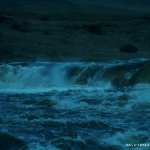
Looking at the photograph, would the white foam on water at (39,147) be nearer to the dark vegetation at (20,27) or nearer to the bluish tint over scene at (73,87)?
the bluish tint over scene at (73,87)

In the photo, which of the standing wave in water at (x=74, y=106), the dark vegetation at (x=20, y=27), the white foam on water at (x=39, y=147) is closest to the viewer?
A: the white foam on water at (x=39, y=147)

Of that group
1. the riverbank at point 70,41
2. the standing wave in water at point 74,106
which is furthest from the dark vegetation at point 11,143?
the riverbank at point 70,41

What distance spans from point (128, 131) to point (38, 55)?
585 inches

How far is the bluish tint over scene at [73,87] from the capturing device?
545 inches

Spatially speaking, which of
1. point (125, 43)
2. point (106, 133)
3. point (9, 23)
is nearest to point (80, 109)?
point (106, 133)

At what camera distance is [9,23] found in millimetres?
39062

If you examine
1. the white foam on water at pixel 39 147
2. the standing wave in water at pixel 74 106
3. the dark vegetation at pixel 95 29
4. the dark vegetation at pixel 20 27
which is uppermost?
the white foam on water at pixel 39 147

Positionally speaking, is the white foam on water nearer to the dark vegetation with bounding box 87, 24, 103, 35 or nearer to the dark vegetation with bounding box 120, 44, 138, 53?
the dark vegetation with bounding box 120, 44, 138, 53

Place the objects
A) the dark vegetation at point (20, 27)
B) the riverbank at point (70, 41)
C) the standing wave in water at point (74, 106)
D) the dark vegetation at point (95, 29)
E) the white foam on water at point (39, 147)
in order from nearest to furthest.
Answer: the white foam on water at point (39, 147) → the standing wave in water at point (74, 106) → the riverbank at point (70, 41) → the dark vegetation at point (20, 27) → the dark vegetation at point (95, 29)

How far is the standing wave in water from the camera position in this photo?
13.6 meters

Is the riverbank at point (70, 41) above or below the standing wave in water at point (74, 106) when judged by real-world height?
below

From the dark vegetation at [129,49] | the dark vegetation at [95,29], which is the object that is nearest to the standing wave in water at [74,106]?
the dark vegetation at [129,49]

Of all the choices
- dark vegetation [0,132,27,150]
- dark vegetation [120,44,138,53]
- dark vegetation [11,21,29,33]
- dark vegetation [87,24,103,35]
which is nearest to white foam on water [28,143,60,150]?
dark vegetation [0,132,27,150]

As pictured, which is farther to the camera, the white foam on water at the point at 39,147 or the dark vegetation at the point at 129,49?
the dark vegetation at the point at 129,49
